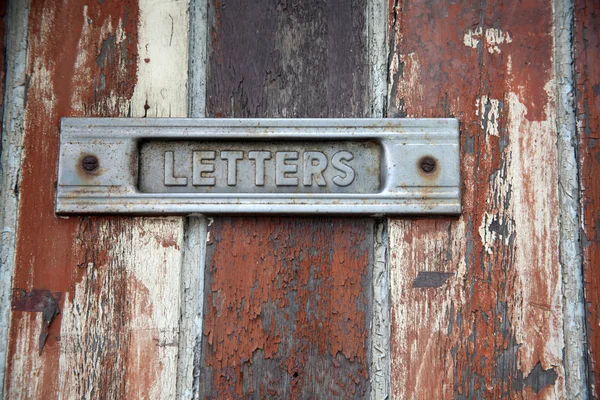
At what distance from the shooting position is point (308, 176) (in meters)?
0.61

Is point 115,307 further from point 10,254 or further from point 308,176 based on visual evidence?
point 308,176

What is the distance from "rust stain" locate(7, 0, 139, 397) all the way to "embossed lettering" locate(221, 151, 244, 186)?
5.4 inches

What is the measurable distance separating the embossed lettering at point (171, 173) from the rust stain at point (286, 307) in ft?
0.21

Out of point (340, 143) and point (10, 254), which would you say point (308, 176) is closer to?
point (340, 143)

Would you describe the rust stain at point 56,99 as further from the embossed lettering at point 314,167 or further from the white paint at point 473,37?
the white paint at point 473,37

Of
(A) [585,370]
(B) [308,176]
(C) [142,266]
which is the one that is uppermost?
(B) [308,176]

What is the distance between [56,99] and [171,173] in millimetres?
170

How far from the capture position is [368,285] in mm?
611

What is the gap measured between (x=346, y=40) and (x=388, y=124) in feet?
0.39

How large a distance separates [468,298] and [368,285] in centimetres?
11

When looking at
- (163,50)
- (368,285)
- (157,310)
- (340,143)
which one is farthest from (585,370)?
(163,50)

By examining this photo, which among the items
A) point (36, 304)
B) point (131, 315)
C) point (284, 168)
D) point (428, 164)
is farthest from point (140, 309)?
point (428, 164)

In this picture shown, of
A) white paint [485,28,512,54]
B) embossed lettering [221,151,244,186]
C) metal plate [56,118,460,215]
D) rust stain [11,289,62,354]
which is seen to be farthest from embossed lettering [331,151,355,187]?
rust stain [11,289,62,354]

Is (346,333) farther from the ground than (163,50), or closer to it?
closer to it
